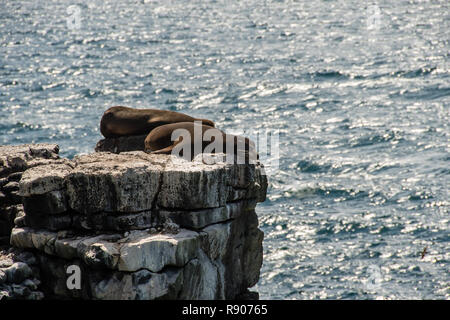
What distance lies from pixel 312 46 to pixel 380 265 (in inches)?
1686

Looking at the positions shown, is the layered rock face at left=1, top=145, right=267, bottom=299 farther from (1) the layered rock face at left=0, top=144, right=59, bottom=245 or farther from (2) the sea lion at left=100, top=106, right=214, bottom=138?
(2) the sea lion at left=100, top=106, right=214, bottom=138

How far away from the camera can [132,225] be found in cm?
1391

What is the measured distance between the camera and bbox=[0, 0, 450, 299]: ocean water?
33.5 m

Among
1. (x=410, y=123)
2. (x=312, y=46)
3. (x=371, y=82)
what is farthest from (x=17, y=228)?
(x=312, y=46)

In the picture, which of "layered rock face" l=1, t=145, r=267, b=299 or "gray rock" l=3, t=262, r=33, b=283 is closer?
"layered rock face" l=1, t=145, r=267, b=299

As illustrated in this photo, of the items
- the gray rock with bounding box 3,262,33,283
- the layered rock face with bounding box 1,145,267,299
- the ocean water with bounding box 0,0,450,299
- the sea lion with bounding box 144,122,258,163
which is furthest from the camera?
the ocean water with bounding box 0,0,450,299

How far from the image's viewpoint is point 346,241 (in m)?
34.7

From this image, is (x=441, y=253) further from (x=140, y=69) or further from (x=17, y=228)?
(x=140, y=69)

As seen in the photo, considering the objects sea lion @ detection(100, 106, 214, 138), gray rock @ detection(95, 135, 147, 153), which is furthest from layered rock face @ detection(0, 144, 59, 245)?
sea lion @ detection(100, 106, 214, 138)

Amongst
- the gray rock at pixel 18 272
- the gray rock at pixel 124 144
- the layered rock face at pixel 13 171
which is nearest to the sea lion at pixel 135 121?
the gray rock at pixel 124 144

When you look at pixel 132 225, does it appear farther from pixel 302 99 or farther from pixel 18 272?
pixel 302 99

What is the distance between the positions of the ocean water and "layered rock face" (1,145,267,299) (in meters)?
16.3

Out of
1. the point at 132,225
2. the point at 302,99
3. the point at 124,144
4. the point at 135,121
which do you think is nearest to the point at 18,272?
the point at 132,225

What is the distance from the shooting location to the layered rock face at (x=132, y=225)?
13258 mm
